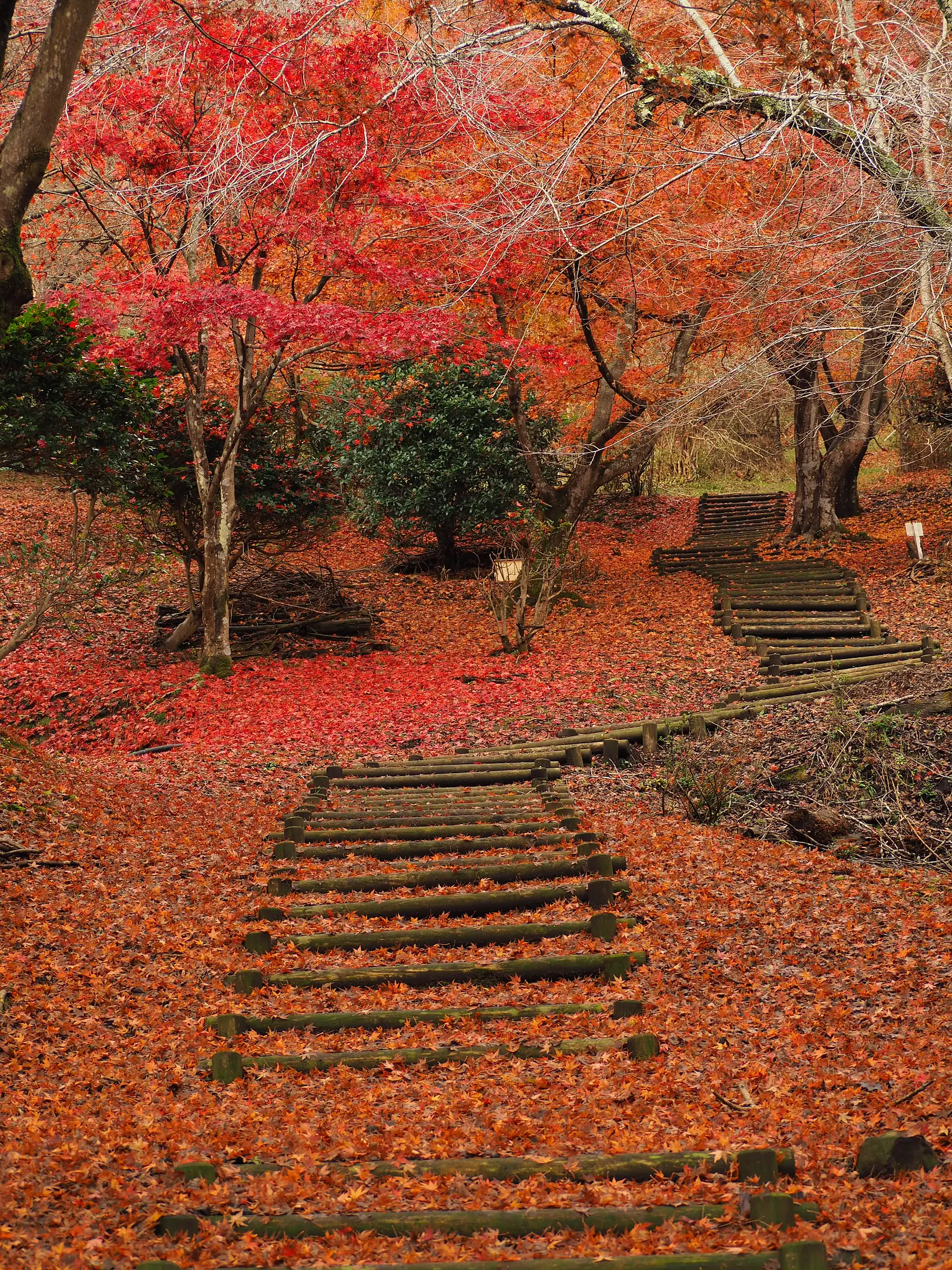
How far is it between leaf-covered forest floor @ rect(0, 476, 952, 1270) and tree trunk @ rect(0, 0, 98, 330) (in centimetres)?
348

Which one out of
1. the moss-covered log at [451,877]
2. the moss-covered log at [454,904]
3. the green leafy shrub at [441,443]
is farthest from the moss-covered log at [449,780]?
the green leafy shrub at [441,443]

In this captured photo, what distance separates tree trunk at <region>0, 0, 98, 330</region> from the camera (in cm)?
509

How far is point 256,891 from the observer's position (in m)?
6.96

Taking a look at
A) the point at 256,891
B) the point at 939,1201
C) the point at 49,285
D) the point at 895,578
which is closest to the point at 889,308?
the point at 895,578

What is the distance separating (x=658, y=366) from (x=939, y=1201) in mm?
17876

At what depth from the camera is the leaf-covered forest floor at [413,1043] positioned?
11.3 feet

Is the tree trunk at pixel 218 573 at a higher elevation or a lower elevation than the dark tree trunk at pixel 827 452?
lower

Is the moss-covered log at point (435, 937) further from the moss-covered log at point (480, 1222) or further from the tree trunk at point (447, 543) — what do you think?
the tree trunk at point (447, 543)

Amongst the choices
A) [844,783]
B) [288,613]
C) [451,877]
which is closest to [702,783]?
[844,783]

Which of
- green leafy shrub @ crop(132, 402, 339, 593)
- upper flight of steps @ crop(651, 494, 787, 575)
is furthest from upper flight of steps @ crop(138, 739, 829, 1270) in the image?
upper flight of steps @ crop(651, 494, 787, 575)

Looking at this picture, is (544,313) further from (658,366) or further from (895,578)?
(895,578)

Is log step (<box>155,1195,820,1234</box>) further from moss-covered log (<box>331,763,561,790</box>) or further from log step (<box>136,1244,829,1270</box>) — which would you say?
moss-covered log (<box>331,763,561,790</box>)

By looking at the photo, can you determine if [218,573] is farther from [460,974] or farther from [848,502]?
[848,502]

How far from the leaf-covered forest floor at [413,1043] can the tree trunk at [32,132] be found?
3.48 meters
